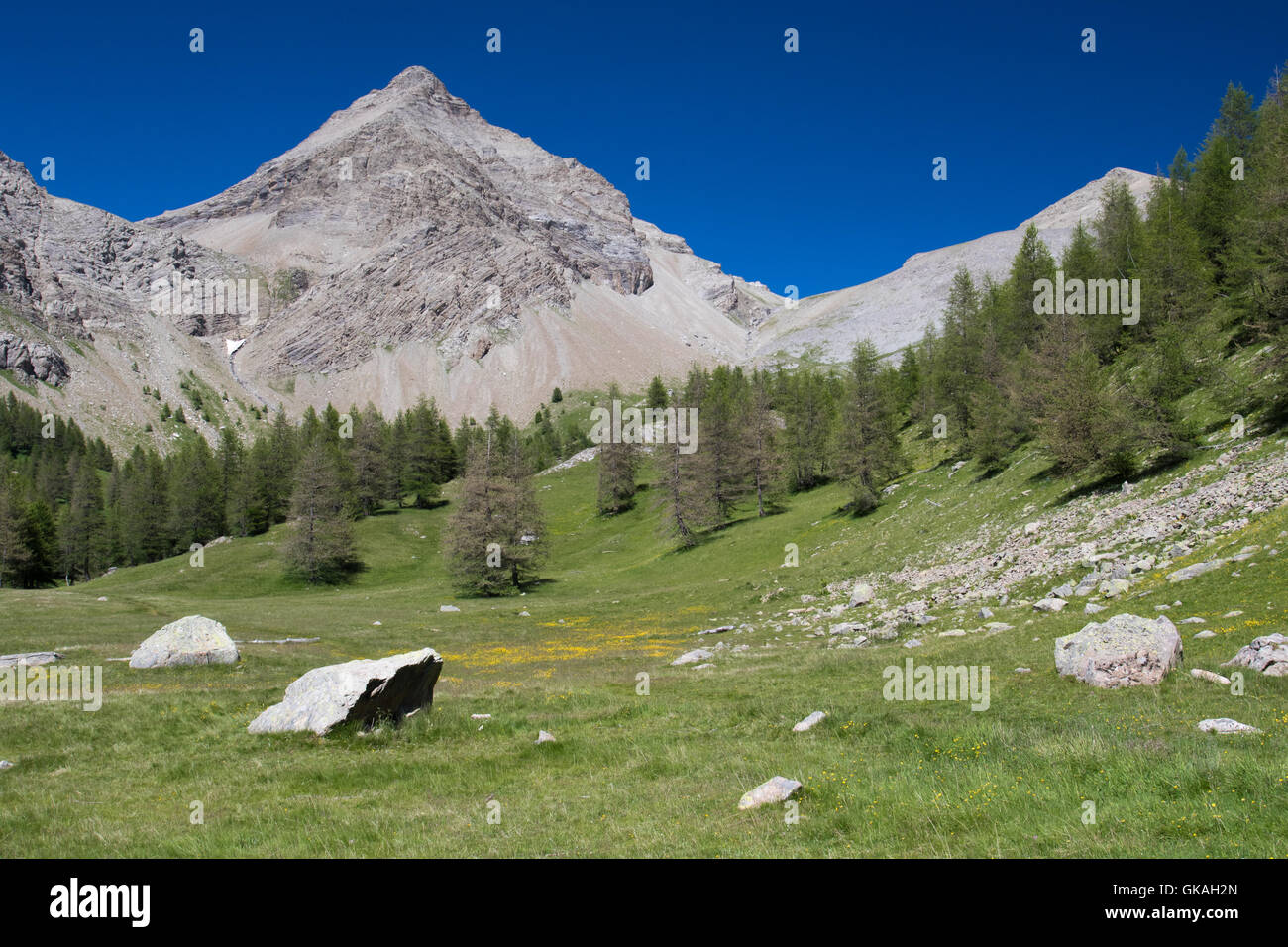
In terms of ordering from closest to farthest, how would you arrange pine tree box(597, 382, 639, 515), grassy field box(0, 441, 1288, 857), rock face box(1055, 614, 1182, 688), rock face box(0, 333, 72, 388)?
grassy field box(0, 441, 1288, 857)
rock face box(1055, 614, 1182, 688)
pine tree box(597, 382, 639, 515)
rock face box(0, 333, 72, 388)

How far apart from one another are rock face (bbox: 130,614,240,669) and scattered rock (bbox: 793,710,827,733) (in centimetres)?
2253

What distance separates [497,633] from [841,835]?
34727 mm

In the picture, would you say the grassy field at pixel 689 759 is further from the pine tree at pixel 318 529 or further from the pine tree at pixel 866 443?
the pine tree at pixel 318 529

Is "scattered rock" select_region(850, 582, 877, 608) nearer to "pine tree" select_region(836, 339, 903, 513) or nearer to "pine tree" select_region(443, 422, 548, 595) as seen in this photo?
"pine tree" select_region(836, 339, 903, 513)

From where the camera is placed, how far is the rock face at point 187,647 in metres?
25.1

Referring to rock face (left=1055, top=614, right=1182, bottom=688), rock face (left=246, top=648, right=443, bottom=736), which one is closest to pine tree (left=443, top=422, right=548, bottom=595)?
rock face (left=246, top=648, right=443, bottom=736)

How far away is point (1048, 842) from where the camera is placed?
732cm

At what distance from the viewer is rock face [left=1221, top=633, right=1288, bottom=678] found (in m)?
13.1

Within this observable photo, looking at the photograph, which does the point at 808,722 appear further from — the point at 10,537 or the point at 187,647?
the point at 10,537

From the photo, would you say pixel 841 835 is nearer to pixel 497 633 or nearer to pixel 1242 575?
pixel 1242 575

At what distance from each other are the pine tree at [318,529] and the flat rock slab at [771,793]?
7219 cm

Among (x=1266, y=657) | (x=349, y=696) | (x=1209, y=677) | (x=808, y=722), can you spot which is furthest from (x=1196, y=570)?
(x=349, y=696)
